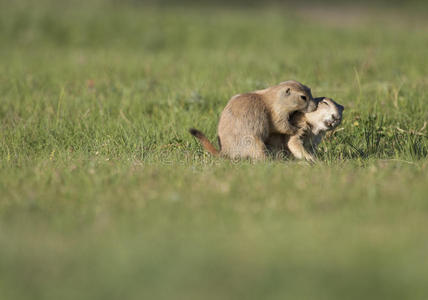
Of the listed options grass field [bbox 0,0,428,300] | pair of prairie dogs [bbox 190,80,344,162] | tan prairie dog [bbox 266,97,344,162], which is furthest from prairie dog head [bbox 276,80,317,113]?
grass field [bbox 0,0,428,300]

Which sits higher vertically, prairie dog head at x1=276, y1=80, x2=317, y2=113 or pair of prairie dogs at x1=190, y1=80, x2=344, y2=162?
prairie dog head at x1=276, y1=80, x2=317, y2=113

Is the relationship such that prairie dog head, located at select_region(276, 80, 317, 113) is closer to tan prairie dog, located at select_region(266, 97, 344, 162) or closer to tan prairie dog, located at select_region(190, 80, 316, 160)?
tan prairie dog, located at select_region(190, 80, 316, 160)

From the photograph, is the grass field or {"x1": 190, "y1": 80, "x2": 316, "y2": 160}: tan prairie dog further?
{"x1": 190, "y1": 80, "x2": 316, "y2": 160}: tan prairie dog

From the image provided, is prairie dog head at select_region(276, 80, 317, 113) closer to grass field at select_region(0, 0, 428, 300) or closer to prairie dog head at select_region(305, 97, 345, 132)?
prairie dog head at select_region(305, 97, 345, 132)

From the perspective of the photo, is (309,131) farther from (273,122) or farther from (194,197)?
(194,197)

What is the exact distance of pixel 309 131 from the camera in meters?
5.16

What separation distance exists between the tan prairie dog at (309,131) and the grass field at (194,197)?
28 centimetres

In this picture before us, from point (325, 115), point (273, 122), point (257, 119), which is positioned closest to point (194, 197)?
point (257, 119)

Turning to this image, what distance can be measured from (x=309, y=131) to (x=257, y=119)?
1.93ft

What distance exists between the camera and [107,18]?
16.8 metres

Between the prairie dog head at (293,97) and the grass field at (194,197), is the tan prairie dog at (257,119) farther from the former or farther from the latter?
the grass field at (194,197)

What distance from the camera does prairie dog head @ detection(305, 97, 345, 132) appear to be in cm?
496

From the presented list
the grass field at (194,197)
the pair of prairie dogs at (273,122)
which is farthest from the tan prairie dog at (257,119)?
the grass field at (194,197)

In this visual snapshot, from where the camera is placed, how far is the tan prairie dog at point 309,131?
16.3 feet
